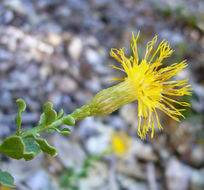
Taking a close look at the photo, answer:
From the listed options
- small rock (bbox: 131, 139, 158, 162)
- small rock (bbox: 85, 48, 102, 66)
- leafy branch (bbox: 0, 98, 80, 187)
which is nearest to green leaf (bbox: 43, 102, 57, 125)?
leafy branch (bbox: 0, 98, 80, 187)

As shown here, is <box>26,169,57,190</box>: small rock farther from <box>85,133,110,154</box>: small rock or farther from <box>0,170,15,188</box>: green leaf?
<box>0,170,15,188</box>: green leaf

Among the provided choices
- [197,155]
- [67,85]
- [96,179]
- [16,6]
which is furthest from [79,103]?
[16,6]

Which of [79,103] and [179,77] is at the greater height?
[179,77]

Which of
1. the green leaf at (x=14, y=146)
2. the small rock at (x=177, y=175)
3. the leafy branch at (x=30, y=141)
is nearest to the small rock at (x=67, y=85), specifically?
the small rock at (x=177, y=175)

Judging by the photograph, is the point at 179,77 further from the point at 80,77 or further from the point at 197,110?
the point at 80,77

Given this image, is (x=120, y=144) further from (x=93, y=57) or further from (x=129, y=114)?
(x=93, y=57)

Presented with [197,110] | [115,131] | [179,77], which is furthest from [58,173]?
[179,77]
